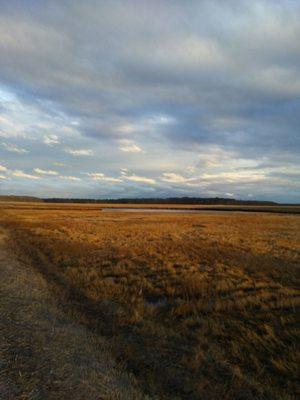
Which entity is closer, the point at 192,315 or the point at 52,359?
the point at 52,359

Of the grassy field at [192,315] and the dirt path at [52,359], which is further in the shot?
the grassy field at [192,315]

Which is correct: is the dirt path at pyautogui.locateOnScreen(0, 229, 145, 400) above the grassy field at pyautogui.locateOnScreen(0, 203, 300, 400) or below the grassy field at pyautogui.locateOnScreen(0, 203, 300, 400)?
above

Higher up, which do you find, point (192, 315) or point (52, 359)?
point (52, 359)

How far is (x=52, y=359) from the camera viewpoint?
5.44 metres

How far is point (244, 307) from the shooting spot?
9438 mm

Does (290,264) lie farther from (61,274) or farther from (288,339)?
(61,274)

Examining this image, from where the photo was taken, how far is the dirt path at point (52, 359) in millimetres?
4559

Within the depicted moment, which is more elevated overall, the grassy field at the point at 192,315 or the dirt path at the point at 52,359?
the dirt path at the point at 52,359

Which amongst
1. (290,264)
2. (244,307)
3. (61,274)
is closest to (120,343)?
(244,307)

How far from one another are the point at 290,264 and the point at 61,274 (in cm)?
1258

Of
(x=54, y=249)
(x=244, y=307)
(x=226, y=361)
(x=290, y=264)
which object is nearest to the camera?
(x=226, y=361)

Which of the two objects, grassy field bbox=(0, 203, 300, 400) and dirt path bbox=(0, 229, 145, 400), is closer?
dirt path bbox=(0, 229, 145, 400)

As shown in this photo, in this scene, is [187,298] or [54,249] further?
[54,249]

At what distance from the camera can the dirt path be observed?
15.0 ft
